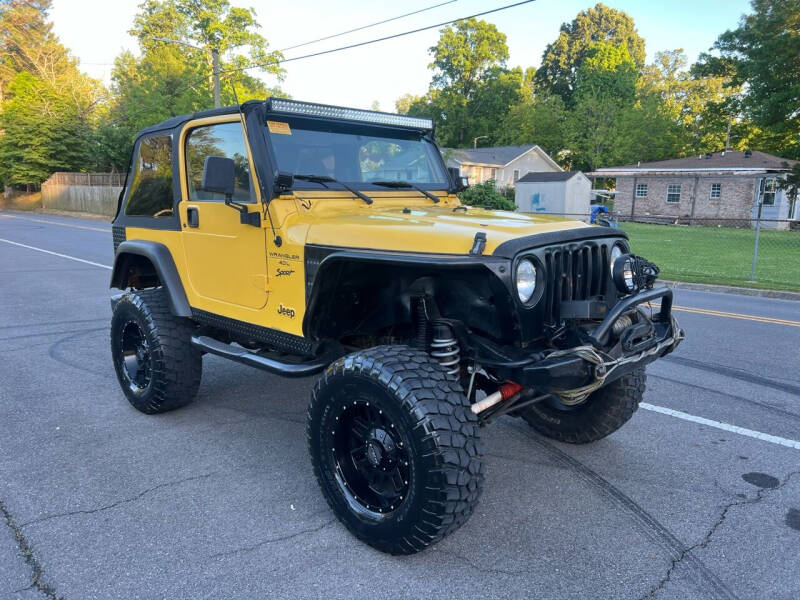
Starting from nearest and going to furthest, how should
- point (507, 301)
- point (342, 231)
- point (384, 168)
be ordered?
1. point (507, 301)
2. point (342, 231)
3. point (384, 168)

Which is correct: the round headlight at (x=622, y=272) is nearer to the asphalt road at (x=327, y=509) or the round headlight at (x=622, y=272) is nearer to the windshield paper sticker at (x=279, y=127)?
the asphalt road at (x=327, y=509)

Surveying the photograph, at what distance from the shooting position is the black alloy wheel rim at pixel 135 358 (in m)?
4.60

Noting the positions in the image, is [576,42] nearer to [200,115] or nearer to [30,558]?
[200,115]

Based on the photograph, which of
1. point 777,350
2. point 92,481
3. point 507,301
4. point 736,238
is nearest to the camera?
point 507,301

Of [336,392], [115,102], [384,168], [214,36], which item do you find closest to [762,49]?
[384,168]

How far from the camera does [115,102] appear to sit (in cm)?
4903

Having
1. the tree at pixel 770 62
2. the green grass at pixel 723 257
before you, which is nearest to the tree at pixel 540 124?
the tree at pixel 770 62

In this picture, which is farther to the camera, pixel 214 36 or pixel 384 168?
pixel 214 36

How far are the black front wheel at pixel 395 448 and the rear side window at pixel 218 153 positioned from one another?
4.74 feet

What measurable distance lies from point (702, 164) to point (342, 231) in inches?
1550

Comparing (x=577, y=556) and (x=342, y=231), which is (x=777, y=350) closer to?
(x=577, y=556)

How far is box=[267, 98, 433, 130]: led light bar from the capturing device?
3.74 m

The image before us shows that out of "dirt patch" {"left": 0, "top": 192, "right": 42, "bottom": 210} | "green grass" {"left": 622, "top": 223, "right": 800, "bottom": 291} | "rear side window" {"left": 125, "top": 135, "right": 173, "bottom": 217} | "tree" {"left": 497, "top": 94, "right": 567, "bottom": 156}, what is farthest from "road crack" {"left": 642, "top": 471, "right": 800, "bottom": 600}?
"tree" {"left": 497, "top": 94, "right": 567, "bottom": 156}

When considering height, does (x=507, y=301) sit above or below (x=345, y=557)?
above
